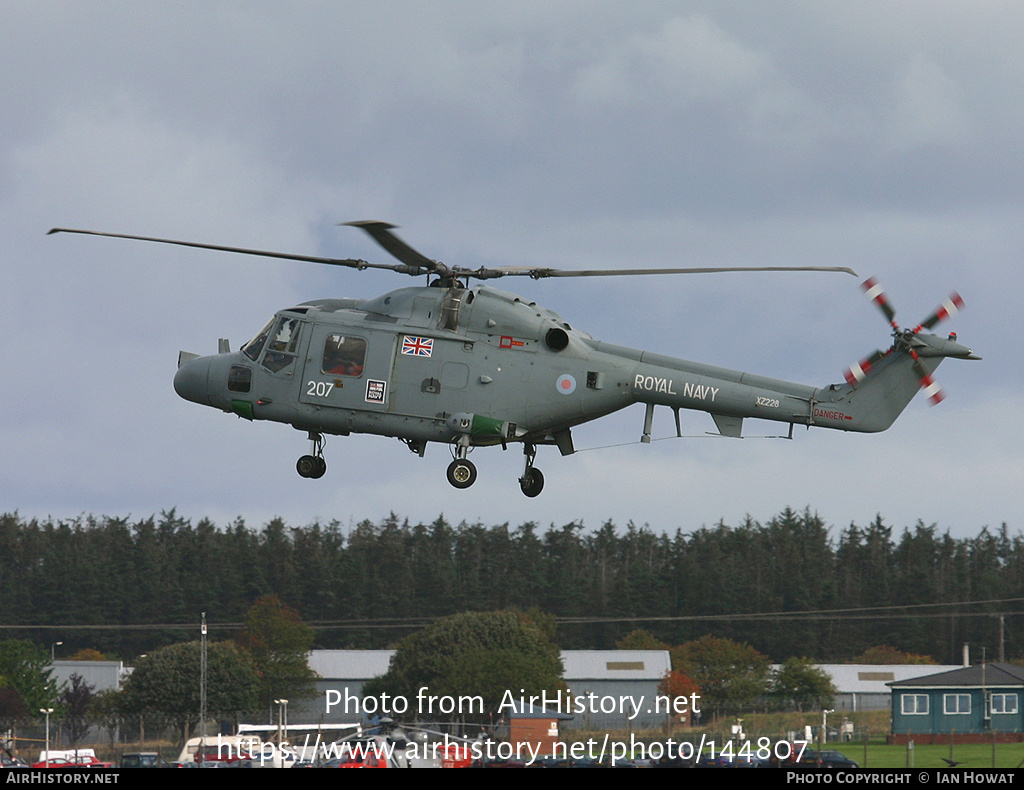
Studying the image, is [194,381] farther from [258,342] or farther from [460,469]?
[460,469]

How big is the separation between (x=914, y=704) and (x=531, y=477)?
52.0m

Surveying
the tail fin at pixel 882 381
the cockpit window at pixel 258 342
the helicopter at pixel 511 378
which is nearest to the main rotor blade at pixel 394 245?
the helicopter at pixel 511 378

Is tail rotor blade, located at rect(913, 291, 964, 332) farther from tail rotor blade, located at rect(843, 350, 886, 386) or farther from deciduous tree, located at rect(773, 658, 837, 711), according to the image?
deciduous tree, located at rect(773, 658, 837, 711)

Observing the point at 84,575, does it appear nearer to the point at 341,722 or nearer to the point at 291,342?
the point at 341,722

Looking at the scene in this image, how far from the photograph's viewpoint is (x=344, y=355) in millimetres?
35062

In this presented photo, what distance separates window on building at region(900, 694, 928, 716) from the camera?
79.7m

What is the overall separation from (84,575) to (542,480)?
12114 centimetres

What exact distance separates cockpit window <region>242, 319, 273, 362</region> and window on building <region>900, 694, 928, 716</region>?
56.1 metres

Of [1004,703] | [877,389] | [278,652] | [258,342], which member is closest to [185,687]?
[278,652]

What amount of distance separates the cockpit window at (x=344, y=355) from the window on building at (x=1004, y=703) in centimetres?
5566

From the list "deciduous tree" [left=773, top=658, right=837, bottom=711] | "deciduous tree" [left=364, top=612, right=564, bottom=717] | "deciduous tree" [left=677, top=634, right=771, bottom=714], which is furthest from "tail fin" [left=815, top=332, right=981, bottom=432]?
"deciduous tree" [left=677, top=634, right=771, bottom=714]

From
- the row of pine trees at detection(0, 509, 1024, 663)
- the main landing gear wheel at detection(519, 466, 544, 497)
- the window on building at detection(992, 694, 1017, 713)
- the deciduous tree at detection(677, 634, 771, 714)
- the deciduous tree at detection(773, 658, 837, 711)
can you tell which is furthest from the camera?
the row of pine trees at detection(0, 509, 1024, 663)

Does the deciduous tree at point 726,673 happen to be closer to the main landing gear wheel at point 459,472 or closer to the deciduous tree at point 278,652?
the deciduous tree at point 278,652

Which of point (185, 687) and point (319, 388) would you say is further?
point (185, 687)
